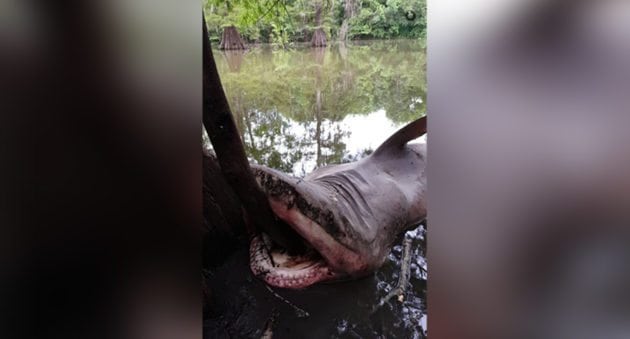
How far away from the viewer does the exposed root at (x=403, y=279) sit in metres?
1.17

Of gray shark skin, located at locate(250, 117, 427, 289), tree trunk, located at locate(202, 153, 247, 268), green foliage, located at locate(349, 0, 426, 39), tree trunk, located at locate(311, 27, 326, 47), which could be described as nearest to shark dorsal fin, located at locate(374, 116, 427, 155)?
gray shark skin, located at locate(250, 117, 427, 289)

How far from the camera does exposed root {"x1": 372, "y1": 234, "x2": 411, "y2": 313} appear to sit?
1169 mm

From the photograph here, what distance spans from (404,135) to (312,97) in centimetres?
32

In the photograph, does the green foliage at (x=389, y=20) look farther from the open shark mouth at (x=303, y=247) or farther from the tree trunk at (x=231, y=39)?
the open shark mouth at (x=303, y=247)

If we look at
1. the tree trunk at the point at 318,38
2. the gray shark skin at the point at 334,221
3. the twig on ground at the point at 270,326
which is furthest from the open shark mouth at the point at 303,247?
the tree trunk at the point at 318,38

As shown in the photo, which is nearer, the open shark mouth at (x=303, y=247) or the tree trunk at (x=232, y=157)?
the tree trunk at (x=232, y=157)

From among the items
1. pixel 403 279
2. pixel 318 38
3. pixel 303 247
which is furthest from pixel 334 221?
pixel 318 38
